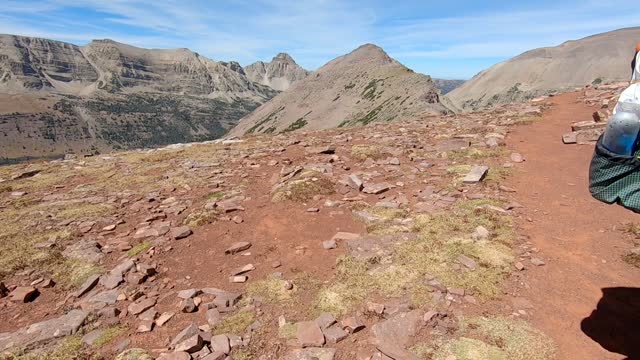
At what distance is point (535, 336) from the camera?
8055 millimetres

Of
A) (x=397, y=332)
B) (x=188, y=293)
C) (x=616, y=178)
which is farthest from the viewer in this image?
(x=188, y=293)

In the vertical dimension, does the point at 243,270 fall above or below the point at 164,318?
above

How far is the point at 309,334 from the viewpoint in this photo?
27.7 feet

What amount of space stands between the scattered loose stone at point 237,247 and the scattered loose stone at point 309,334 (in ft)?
14.7

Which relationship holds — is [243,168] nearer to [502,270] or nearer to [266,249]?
[266,249]

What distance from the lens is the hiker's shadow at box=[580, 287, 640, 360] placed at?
7.79 m

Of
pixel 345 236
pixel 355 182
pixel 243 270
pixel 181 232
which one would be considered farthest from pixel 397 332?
pixel 355 182

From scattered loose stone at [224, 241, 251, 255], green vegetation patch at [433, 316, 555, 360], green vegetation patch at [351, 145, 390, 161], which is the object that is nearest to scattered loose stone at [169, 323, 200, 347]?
scattered loose stone at [224, 241, 251, 255]

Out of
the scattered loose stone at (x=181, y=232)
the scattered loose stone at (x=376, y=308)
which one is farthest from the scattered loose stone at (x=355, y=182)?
the scattered loose stone at (x=376, y=308)

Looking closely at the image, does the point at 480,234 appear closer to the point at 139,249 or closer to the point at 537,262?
the point at 537,262

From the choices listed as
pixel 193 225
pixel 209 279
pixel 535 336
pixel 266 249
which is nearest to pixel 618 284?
pixel 535 336

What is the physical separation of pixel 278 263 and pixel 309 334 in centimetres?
345

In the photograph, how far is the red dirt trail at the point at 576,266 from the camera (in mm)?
8094

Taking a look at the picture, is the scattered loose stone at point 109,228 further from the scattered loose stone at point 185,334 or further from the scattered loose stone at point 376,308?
the scattered loose stone at point 376,308
